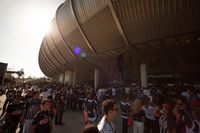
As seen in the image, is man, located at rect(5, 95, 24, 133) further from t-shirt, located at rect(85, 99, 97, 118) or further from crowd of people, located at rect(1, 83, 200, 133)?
t-shirt, located at rect(85, 99, 97, 118)

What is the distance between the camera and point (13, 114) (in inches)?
200

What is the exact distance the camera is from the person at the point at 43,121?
134 inches

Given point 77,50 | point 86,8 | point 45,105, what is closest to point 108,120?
point 45,105

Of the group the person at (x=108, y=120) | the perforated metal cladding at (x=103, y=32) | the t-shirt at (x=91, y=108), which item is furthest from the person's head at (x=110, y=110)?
the perforated metal cladding at (x=103, y=32)

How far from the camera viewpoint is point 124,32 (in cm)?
1864

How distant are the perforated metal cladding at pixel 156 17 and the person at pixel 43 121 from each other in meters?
14.8

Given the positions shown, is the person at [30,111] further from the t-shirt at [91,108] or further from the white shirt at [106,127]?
the white shirt at [106,127]

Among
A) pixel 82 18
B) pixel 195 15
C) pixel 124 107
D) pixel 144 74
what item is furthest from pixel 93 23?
pixel 124 107

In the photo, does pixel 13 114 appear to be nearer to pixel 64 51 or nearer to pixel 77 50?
pixel 77 50

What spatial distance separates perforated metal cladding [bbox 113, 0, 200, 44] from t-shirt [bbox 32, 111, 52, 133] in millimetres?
14915

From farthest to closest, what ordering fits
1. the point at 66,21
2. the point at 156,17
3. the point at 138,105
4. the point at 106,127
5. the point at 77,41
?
the point at 66,21 < the point at 77,41 < the point at 156,17 < the point at 138,105 < the point at 106,127

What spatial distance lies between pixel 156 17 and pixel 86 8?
1032cm

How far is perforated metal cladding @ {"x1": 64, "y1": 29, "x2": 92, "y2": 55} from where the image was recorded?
1025 inches

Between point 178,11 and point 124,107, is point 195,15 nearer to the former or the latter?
point 178,11
